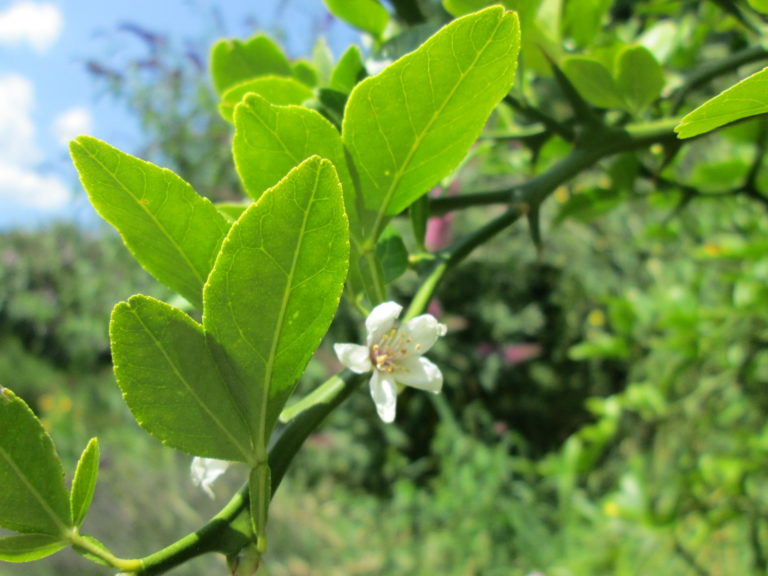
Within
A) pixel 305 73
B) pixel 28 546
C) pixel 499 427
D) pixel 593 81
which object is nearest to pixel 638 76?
pixel 593 81

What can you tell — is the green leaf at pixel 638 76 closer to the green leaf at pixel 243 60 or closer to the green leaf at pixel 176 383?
the green leaf at pixel 243 60

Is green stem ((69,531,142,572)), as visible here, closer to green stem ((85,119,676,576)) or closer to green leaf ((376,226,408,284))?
green stem ((85,119,676,576))

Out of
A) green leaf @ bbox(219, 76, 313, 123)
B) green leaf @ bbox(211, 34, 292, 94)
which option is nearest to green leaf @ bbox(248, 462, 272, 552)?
green leaf @ bbox(219, 76, 313, 123)

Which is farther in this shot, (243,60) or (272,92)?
(243,60)

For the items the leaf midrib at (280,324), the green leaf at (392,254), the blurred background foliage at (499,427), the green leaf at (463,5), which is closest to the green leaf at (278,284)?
the leaf midrib at (280,324)

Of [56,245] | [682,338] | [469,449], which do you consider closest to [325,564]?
[469,449]

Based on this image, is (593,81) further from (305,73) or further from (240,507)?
(240,507)
